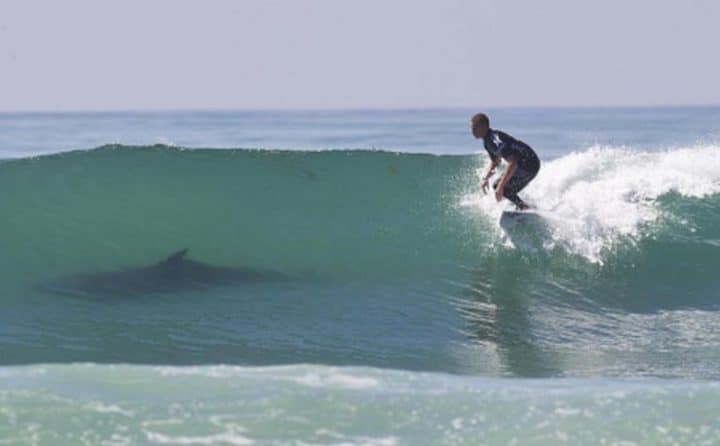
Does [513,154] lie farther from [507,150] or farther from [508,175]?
[508,175]

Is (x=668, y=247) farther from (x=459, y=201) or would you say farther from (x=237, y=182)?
(x=237, y=182)

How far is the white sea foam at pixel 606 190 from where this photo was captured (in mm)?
14570

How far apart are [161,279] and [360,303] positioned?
206 centimetres

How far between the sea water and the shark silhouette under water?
0.52 ft

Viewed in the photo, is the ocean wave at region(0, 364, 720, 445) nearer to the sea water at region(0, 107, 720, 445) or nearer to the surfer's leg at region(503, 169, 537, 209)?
the sea water at region(0, 107, 720, 445)

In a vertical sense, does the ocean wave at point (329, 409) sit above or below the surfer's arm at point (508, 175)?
below

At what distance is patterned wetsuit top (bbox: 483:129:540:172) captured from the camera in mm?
13562

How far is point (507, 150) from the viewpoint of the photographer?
44.5 ft

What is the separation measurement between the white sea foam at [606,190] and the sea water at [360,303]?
3 cm

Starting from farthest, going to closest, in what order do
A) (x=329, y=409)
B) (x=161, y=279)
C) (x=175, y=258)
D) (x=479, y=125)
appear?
(x=175, y=258)
(x=479, y=125)
(x=161, y=279)
(x=329, y=409)

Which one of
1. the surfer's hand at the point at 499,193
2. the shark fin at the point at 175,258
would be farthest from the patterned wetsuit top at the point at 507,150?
the shark fin at the point at 175,258

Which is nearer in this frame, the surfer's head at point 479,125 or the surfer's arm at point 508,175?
the surfer's head at point 479,125

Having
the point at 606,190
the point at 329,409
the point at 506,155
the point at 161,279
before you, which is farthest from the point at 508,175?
the point at 329,409

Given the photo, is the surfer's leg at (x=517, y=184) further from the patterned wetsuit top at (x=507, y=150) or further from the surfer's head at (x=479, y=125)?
the surfer's head at (x=479, y=125)
